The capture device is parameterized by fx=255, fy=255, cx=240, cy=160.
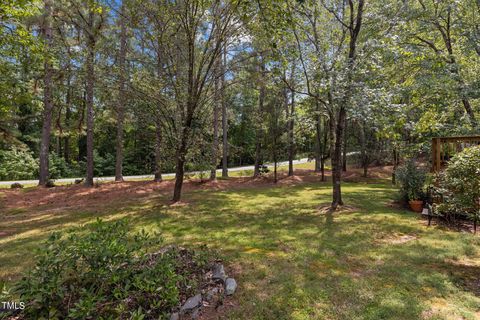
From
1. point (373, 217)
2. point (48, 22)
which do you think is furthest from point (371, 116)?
point (48, 22)

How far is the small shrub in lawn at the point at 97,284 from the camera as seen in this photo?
2.25 metres

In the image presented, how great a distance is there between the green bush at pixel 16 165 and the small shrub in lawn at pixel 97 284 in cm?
1999

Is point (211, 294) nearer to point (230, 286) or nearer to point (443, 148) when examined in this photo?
point (230, 286)

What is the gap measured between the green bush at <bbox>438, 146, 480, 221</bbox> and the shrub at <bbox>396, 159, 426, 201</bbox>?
385cm

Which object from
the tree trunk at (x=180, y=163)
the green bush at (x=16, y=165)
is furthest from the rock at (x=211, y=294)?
the green bush at (x=16, y=165)

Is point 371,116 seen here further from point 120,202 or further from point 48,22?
point 48,22

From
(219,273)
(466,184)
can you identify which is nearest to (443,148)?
(466,184)

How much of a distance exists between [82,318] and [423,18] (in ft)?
37.6

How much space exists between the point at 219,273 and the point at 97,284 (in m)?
1.46

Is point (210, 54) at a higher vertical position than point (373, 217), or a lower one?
higher

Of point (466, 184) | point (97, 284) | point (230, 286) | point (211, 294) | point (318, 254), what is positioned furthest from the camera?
point (318, 254)

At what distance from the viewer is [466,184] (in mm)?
3857

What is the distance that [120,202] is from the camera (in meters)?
9.23

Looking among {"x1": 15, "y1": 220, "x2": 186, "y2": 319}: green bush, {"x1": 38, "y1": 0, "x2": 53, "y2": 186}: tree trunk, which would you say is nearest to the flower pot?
{"x1": 15, "y1": 220, "x2": 186, "y2": 319}: green bush
